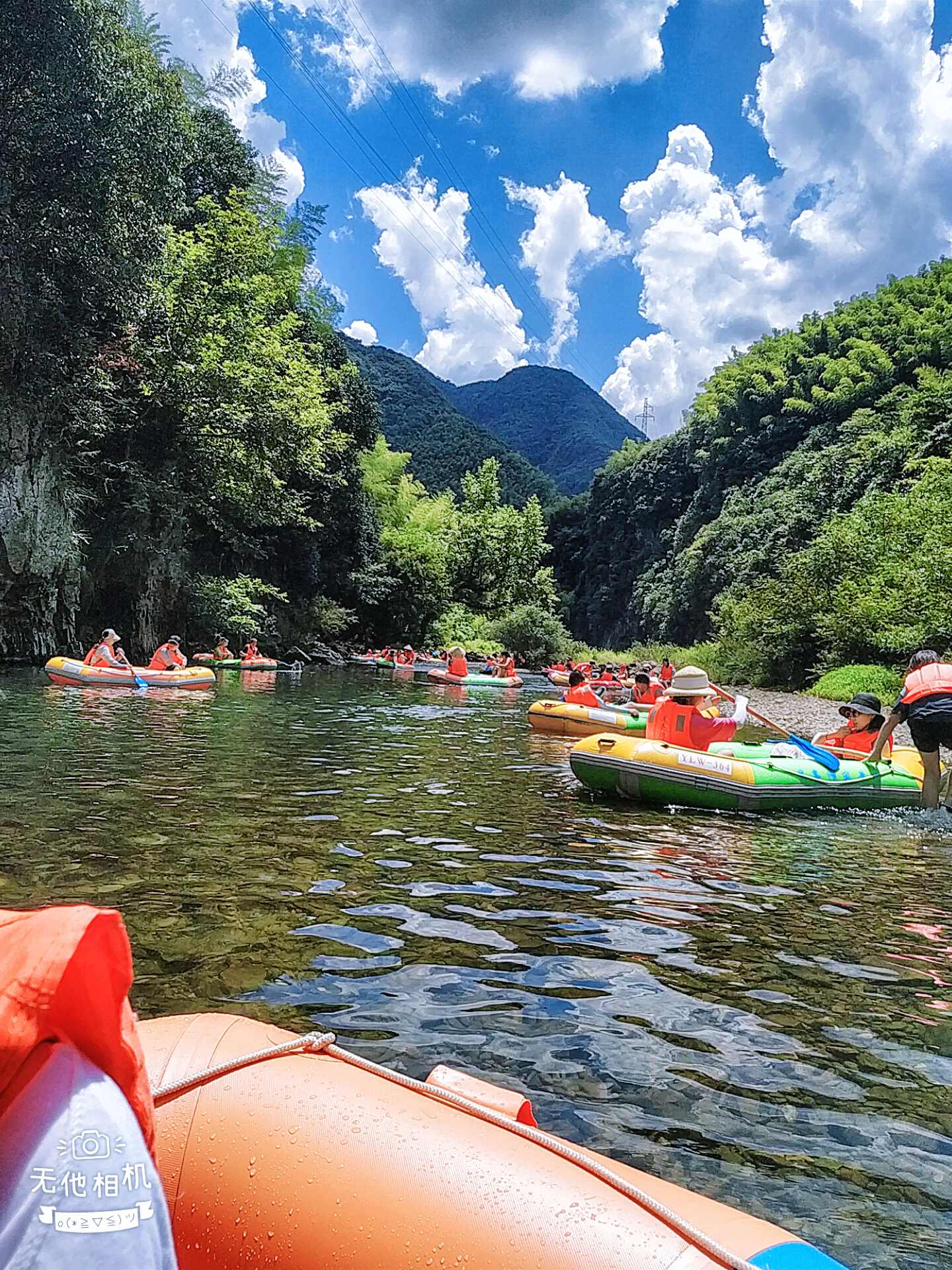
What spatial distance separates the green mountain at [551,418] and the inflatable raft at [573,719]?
104m

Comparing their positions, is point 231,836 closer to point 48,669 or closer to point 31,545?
point 48,669

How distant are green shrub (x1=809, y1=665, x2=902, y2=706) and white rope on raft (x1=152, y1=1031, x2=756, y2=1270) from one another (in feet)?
51.9

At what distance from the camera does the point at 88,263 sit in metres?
16.3

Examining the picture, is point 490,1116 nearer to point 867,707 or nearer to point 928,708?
point 928,708

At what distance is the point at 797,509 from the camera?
3334cm

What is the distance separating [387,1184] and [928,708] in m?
6.62

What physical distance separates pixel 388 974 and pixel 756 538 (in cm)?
3352

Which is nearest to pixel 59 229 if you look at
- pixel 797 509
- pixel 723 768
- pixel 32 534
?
pixel 32 534

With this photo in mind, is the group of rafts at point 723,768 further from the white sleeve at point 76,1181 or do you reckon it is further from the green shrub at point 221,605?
the green shrub at point 221,605

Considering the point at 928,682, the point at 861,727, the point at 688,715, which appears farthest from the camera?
the point at 861,727

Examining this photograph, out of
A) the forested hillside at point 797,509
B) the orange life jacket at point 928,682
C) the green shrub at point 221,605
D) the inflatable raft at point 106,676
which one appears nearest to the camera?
the orange life jacket at point 928,682

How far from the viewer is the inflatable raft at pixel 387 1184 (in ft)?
4.89

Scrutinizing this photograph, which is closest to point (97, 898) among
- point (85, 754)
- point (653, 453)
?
point (85, 754)

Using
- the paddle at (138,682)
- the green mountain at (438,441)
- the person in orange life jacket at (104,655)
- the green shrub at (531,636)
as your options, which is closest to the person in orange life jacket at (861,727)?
the paddle at (138,682)
